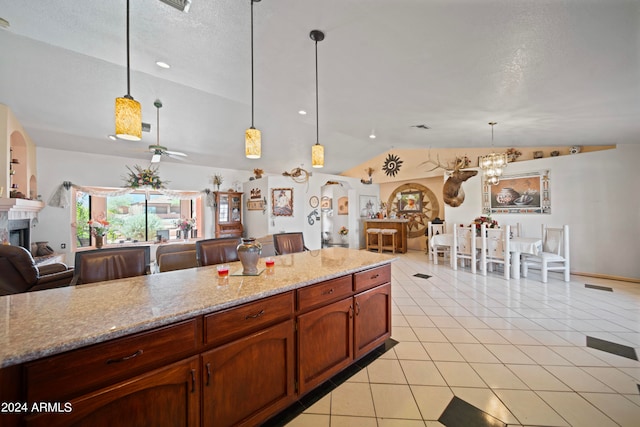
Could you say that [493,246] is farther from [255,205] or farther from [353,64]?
[255,205]

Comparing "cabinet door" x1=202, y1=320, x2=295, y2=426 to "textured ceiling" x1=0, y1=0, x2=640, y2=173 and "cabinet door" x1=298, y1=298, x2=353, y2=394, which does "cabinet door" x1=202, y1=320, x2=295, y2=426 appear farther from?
"textured ceiling" x1=0, y1=0, x2=640, y2=173

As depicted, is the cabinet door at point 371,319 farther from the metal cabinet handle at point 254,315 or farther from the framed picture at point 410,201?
the framed picture at point 410,201

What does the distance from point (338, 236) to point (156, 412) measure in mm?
8041

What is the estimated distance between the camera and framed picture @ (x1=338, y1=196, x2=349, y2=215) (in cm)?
856

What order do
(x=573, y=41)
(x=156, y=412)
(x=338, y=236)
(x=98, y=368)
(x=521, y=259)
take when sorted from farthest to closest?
(x=338, y=236)
(x=521, y=259)
(x=573, y=41)
(x=156, y=412)
(x=98, y=368)

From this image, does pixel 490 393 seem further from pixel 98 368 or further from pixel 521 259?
pixel 521 259

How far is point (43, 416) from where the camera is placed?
0.82 metres

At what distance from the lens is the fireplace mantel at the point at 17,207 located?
9.93ft

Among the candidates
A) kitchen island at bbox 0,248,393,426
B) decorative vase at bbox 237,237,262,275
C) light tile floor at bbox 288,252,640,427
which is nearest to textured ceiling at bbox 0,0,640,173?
decorative vase at bbox 237,237,262,275

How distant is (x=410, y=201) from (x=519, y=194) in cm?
290

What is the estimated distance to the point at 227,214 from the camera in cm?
702

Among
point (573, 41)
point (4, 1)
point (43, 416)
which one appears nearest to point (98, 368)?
point (43, 416)

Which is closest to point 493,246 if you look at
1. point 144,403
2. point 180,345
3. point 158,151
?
point 180,345

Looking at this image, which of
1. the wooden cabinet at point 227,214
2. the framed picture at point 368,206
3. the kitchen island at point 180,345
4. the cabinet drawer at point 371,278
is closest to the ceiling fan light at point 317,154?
the kitchen island at point 180,345
